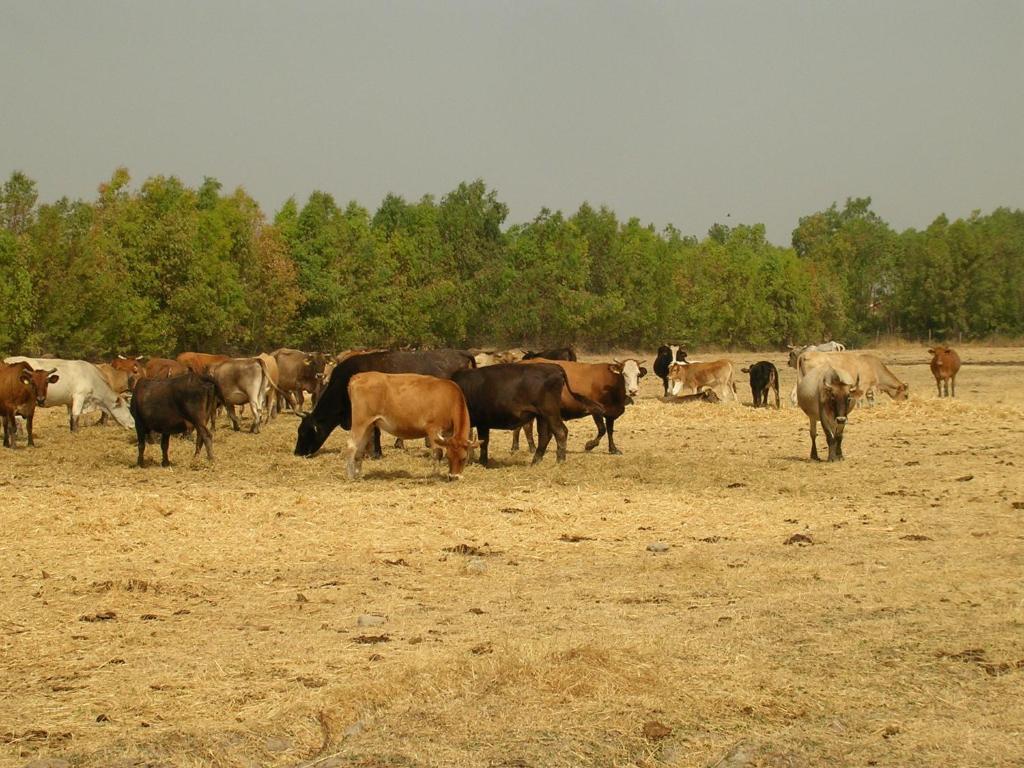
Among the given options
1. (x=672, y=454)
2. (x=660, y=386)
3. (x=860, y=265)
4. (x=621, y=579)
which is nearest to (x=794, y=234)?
(x=860, y=265)

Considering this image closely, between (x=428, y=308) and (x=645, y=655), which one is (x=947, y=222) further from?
(x=645, y=655)

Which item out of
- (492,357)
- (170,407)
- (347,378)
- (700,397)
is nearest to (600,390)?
(347,378)

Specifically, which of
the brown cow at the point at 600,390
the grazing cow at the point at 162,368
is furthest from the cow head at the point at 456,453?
the grazing cow at the point at 162,368

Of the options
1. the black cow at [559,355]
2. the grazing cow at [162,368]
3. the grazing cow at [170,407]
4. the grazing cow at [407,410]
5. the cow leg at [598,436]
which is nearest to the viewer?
the grazing cow at [407,410]

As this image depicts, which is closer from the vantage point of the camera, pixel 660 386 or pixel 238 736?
pixel 238 736

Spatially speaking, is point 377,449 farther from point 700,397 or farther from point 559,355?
point 700,397

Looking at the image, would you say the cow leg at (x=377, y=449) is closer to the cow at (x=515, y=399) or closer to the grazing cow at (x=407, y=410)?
the cow at (x=515, y=399)

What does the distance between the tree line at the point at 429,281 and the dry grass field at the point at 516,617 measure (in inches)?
1276

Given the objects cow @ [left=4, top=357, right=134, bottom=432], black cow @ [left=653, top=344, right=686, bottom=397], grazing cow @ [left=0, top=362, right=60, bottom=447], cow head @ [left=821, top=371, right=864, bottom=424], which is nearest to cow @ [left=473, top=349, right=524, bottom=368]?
black cow @ [left=653, top=344, right=686, bottom=397]

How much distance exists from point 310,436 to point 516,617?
11.1m

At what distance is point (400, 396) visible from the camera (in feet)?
55.0

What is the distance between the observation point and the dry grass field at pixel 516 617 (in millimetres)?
6184

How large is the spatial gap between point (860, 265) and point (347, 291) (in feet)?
216

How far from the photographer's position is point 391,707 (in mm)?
6605
